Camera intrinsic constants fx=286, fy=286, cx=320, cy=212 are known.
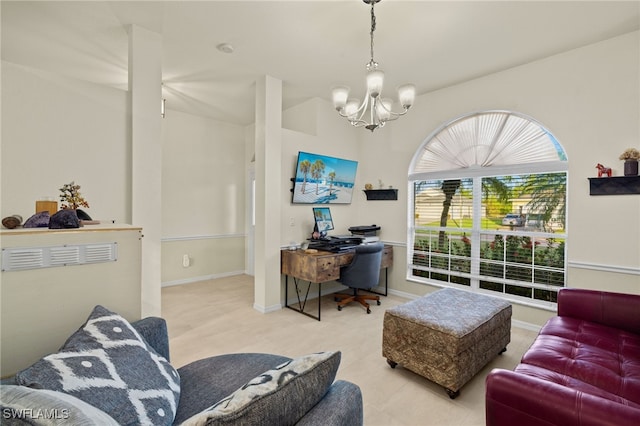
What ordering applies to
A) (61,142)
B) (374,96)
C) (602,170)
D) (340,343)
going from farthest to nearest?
(340,343)
(602,170)
(61,142)
(374,96)

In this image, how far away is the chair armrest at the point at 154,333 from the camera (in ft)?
4.59

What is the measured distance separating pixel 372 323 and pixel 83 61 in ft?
13.9

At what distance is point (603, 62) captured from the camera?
2688mm

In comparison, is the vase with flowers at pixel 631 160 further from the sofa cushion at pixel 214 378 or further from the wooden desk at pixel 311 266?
the sofa cushion at pixel 214 378

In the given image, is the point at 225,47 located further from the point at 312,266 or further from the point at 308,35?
the point at 312,266

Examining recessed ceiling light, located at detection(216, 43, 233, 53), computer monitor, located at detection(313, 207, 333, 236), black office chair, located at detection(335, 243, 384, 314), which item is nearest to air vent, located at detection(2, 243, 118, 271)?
recessed ceiling light, located at detection(216, 43, 233, 53)

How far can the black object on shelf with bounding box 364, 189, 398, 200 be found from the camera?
13.9 feet

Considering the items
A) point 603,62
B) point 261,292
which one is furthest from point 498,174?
point 261,292

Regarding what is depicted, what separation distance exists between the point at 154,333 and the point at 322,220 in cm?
288

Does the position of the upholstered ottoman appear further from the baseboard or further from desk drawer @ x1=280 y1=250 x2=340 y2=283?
the baseboard

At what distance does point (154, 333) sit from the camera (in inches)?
56.5

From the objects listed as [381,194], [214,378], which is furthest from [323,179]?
[214,378]

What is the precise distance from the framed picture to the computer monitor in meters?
0.12

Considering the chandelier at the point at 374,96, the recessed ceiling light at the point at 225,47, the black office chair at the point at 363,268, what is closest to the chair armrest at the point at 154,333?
the chandelier at the point at 374,96
